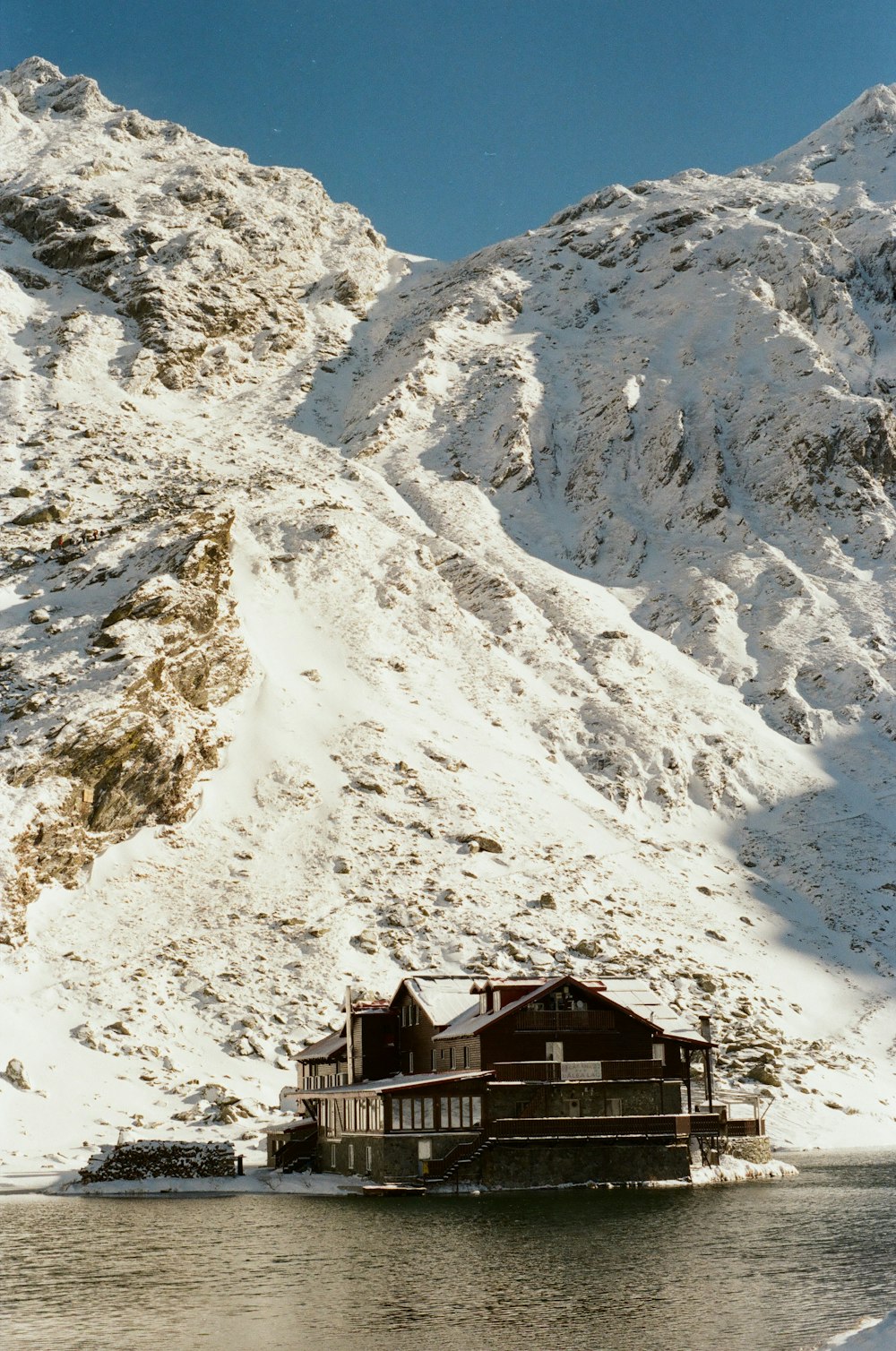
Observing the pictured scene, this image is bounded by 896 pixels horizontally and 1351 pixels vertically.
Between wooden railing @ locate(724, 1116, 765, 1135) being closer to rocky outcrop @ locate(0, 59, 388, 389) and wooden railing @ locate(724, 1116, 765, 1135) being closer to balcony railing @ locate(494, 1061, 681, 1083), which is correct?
balcony railing @ locate(494, 1061, 681, 1083)

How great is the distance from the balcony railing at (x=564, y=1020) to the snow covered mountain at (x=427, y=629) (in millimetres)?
15825

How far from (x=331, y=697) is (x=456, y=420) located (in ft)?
211

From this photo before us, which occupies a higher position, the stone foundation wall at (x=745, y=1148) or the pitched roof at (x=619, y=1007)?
the pitched roof at (x=619, y=1007)

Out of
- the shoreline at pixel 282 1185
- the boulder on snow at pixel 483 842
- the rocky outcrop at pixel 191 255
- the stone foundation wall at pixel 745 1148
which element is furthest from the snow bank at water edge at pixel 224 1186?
the rocky outcrop at pixel 191 255

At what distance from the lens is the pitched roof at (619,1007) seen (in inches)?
2203

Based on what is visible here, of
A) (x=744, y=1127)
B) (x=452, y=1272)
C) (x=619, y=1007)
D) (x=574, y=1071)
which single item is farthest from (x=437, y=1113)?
(x=452, y=1272)

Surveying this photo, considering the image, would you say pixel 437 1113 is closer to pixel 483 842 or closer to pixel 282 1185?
pixel 282 1185

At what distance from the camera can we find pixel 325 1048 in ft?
207

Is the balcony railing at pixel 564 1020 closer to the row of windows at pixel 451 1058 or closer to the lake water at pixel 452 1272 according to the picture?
the row of windows at pixel 451 1058

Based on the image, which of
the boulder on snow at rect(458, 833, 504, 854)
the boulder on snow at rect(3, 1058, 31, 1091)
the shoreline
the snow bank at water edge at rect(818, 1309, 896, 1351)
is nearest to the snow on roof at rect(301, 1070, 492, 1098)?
the shoreline

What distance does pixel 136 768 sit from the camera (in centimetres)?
8212

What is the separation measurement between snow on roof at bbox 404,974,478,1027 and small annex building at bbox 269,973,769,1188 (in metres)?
0.20

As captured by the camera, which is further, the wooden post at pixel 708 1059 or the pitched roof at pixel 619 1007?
the wooden post at pixel 708 1059

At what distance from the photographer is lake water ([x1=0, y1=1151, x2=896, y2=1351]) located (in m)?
27.7
